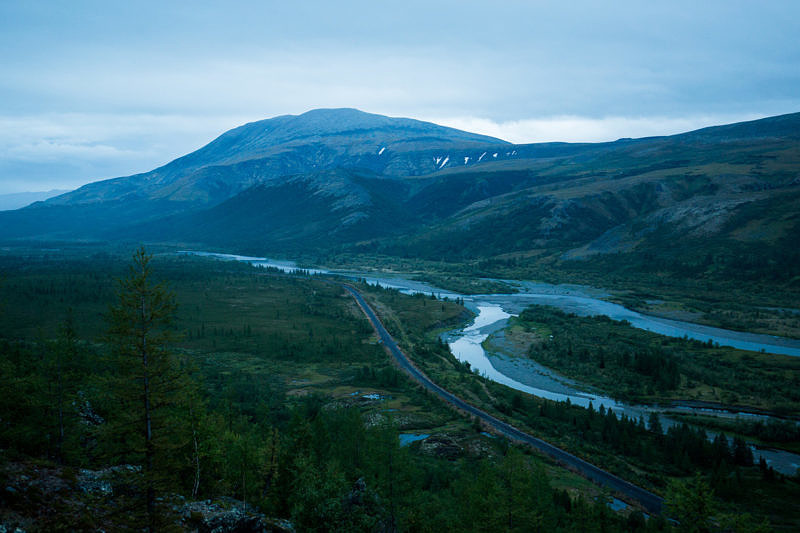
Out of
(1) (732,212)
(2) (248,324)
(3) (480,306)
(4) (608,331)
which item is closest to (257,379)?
(2) (248,324)

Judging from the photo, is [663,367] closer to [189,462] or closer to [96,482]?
[189,462]

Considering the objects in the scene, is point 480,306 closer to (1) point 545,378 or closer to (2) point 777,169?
(1) point 545,378

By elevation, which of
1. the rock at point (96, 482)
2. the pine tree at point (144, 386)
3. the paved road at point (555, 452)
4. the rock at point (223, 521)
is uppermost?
the pine tree at point (144, 386)

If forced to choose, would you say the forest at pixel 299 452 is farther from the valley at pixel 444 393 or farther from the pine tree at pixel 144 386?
the valley at pixel 444 393

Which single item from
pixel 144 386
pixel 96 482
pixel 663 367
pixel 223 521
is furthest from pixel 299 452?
pixel 663 367

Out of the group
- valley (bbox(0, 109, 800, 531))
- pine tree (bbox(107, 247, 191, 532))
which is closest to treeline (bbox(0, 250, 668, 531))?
pine tree (bbox(107, 247, 191, 532))

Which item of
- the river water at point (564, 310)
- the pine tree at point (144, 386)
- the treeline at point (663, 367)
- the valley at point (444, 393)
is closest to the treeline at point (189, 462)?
the pine tree at point (144, 386)

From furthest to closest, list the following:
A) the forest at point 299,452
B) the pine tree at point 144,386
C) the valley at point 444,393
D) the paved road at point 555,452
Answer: the paved road at point 555,452 → the valley at point 444,393 → the forest at point 299,452 → the pine tree at point 144,386
